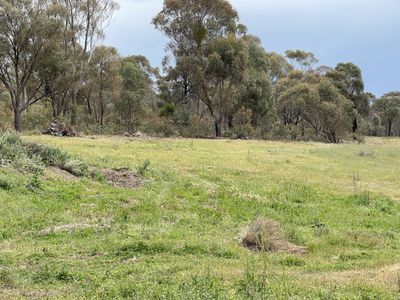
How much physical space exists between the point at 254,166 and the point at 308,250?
13949 mm

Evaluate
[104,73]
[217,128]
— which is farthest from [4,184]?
[104,73]

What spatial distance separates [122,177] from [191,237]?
691cm

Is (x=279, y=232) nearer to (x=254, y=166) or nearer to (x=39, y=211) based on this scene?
(x=39, y=211)

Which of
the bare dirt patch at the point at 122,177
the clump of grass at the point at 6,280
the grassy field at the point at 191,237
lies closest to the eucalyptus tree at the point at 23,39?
the grassy field at the point at 191,237

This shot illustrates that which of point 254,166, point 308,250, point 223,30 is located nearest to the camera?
point 308,250

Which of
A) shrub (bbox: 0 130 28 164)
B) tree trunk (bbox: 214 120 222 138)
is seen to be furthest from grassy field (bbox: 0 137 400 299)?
tree trunk (bbox: 214 120 222 138)

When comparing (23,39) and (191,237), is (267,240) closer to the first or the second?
(191,237)

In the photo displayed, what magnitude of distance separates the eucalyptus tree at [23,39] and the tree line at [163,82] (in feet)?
0.25

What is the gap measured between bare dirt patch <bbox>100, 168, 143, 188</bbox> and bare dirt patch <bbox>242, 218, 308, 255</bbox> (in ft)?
20.0

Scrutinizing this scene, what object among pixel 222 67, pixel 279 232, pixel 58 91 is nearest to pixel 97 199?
pixel 279 232

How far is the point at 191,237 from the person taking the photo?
405 inches

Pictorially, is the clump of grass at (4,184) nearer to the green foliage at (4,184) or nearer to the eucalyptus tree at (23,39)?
the green foliage at (4,184)

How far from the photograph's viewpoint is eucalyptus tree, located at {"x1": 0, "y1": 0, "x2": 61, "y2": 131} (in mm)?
38375

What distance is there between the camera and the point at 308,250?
10.2 meters
